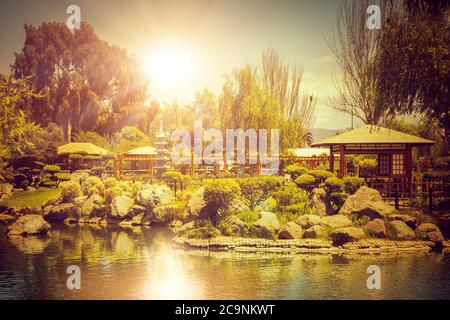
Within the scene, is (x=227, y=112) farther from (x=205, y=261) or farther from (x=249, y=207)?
(x=205, y=261)

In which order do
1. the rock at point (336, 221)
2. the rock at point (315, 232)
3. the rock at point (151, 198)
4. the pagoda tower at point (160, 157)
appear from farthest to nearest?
the pagoda tower at point (160, 157), the rock at point (151, 198), the rock at point (336, 221), the rock at point (315, 232)

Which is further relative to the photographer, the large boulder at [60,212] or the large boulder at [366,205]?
the large boulder at [60,212]

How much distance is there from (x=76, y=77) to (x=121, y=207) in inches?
964

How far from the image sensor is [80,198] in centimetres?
2481

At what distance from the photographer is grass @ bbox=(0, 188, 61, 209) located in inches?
1067

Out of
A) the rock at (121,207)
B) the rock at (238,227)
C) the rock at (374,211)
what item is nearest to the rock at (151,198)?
the rock at (121,207)

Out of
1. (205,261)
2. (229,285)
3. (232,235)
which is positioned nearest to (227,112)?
(232,235)

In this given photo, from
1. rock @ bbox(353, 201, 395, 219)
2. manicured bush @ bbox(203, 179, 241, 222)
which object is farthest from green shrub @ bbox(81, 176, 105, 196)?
rock @ bbox(353, 201, 395, 219)

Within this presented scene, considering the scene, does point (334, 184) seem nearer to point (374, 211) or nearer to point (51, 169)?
Result: point (374, 211)

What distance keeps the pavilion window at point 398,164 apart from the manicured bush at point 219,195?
9.50 metres

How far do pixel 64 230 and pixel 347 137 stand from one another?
47.6 feet

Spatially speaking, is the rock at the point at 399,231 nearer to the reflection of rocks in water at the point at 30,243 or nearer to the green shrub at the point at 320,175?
the green shrub at the point at 320,175

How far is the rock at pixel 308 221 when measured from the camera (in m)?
16.2

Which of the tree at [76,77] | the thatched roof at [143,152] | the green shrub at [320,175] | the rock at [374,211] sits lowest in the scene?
the rock at [374,211]
